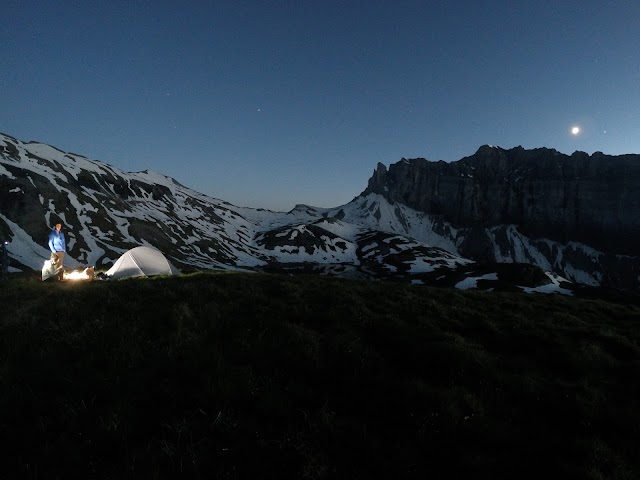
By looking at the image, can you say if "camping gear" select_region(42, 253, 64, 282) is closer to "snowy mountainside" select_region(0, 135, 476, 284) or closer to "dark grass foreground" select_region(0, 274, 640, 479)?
"dark grass foreground" select_region(0, 274, 640, 479)

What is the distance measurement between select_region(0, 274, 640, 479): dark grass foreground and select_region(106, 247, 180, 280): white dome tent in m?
17.4

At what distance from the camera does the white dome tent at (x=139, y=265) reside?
2494 cm

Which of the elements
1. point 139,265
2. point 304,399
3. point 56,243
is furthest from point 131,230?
point 304,399

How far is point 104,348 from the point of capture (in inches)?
243

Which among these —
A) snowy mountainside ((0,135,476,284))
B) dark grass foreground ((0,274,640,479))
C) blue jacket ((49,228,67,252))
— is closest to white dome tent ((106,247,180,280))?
blue jacket ((49,228,67,252))

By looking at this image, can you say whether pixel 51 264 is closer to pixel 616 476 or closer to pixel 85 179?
pixel 616 476

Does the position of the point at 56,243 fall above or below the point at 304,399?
above

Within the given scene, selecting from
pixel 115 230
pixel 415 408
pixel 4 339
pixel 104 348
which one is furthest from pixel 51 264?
pixel 115 230

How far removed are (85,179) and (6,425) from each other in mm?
156721

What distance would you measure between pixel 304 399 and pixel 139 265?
25302mm

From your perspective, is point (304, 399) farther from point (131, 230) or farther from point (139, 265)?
point (131, 230)

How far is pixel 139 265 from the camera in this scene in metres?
25.5

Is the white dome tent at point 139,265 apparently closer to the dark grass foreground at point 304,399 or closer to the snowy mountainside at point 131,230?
the dark grass foreground at point 304,399

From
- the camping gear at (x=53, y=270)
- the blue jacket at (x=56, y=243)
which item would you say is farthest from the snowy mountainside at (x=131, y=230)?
the blue jacket at (x=56, y=243)
